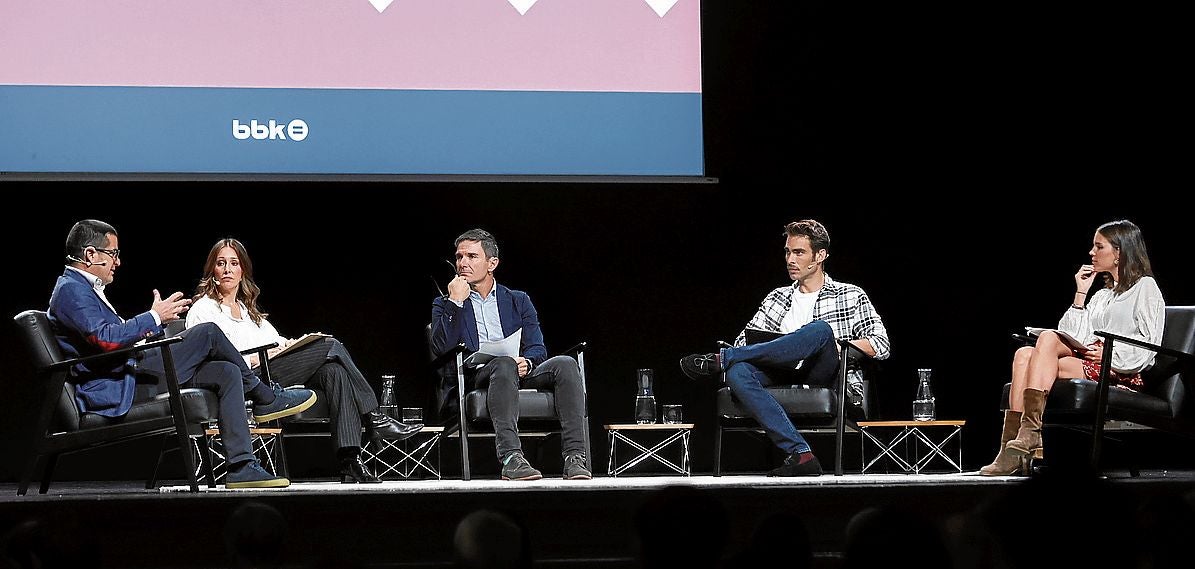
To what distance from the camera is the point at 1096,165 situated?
5.39m

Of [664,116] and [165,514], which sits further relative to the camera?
[664,116]

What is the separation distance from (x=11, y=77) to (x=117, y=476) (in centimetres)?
170

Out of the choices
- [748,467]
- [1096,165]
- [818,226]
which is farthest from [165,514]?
[1096,165]

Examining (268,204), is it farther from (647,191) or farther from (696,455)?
(696,455)

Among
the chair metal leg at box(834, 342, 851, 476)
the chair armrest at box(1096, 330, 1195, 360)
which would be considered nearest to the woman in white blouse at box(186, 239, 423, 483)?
the chair metal leg at box(834, 342, 851, 476)

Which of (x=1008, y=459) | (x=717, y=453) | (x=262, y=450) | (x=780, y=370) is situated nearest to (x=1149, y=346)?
(x=1008, y=459)

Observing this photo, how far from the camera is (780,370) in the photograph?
173 inches

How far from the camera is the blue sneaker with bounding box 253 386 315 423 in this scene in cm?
393

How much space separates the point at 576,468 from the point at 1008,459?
1471 millimetres

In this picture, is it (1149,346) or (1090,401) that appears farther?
(1090,401)

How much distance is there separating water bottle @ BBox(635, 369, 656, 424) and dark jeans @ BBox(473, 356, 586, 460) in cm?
76

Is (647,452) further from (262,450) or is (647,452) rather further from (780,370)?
(262,450)

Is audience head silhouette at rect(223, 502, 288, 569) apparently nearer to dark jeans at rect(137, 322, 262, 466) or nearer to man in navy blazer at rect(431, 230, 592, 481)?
dark jeans at rect(137, 322, 262, 466)

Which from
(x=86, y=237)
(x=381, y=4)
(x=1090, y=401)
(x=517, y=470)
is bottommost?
(x=517, y=470)
